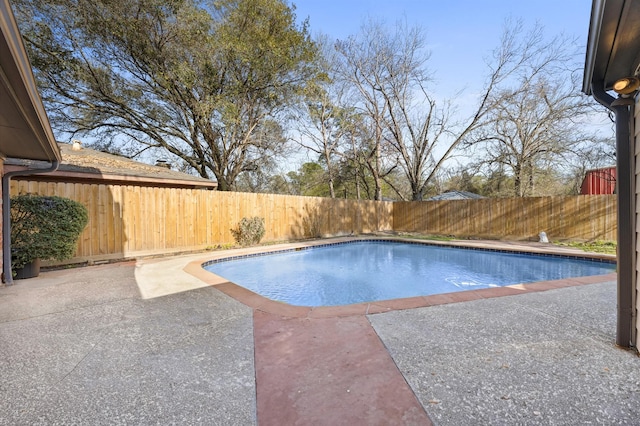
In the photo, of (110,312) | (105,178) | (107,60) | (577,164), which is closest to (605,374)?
(110,312)

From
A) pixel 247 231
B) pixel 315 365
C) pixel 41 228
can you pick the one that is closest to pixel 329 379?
pixel 315 365

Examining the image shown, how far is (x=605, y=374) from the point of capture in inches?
71.3

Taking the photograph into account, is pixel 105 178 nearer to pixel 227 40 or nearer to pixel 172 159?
pixel 227 40

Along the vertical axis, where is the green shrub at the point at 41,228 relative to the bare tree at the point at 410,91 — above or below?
below

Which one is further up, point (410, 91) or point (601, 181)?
point (410, 91)

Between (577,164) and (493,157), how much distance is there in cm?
375

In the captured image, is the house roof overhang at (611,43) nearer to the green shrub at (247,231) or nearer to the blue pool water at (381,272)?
the blue pool water at (381,272)

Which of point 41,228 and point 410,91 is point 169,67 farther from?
point 410,91

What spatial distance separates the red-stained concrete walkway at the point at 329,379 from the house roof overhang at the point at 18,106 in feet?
7.66

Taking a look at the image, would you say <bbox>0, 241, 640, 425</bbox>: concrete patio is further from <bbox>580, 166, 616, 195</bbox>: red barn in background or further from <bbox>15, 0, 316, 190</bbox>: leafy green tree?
<bbox>580, 166, 616, 195</bbox>: red barn in background

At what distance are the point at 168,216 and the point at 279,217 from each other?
3838 millimetres

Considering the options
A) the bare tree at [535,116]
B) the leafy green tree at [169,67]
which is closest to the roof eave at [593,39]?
the leafy green tree at [169,67]

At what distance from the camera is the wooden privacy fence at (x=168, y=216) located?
6.17 metres

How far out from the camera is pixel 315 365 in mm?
1946
